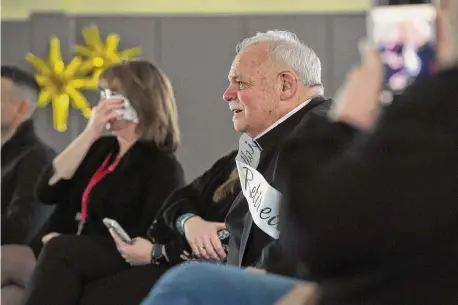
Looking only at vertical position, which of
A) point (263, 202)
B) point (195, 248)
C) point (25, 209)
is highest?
point (263, 202)

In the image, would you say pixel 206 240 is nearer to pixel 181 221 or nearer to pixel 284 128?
pixel 181 221

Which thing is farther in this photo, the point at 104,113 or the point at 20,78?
the point at 20,78

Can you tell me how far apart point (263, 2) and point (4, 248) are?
1373 millimetres

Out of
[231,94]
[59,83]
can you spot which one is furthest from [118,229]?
[59,83]

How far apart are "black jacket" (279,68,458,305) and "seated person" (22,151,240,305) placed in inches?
46.9

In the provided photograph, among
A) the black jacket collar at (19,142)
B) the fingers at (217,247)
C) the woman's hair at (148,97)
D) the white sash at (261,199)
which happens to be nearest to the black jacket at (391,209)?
the white sash at (261,199)

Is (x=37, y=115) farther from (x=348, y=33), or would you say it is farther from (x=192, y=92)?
(x=348, y=33)

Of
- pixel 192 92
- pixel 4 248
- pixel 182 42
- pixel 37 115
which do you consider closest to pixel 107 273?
pixel 4 248

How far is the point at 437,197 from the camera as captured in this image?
0.79 meters

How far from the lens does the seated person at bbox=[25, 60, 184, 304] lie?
239 cm

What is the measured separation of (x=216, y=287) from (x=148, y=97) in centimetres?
156

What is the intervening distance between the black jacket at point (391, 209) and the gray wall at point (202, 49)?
79.0 inches

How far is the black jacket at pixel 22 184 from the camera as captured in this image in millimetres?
2846

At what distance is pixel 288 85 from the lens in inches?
68.1
